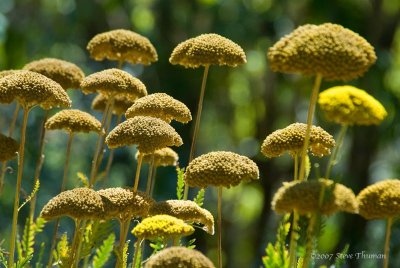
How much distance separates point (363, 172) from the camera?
10023 mm

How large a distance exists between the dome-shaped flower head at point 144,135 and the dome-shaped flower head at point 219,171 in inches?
5.2

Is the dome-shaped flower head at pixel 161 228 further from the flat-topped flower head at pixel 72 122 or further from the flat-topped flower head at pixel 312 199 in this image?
the flat-topped flower head at pixel 72 122

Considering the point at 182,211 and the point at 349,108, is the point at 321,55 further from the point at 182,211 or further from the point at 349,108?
the point at 182,211

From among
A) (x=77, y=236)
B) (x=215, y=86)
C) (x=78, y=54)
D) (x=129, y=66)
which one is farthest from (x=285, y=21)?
(x=77, y=236)

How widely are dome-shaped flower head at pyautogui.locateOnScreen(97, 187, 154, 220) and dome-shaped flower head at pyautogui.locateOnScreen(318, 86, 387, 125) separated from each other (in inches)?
29.8

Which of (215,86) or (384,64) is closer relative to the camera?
(384,64)

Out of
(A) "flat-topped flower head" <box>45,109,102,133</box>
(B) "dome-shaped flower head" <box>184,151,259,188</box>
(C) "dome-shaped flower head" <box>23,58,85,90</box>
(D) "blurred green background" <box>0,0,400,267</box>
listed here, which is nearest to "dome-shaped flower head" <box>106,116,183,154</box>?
(B) "dome-shaped flower head" <box>184,151,259,188</box>

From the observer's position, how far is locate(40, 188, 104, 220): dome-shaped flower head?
7.18 feet

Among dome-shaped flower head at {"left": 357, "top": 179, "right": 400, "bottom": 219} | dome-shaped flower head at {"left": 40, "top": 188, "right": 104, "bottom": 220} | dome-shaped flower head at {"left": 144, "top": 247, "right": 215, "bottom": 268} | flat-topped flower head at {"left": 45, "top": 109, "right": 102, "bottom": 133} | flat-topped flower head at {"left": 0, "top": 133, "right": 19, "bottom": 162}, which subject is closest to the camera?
dome-shaped flower head at {"left": 144, "top": 247, "right": 215, "bottom": 268}

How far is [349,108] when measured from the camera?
1831 millimetres

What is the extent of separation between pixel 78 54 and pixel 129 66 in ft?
3.23

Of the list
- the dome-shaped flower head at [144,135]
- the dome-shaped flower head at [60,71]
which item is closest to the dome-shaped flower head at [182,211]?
the dome-shaped flower head at [144,135]

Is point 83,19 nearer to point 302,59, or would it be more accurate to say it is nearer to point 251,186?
point 251,186

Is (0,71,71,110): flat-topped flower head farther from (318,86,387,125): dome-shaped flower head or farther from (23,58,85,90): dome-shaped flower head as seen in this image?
(318,86,387,125): dome-shaped flower head
